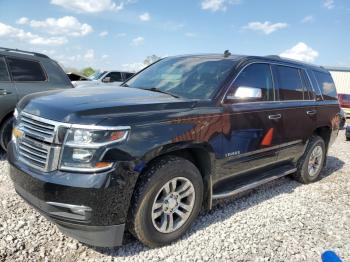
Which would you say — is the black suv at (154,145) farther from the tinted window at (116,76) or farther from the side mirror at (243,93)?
the tinted window at (116,76)

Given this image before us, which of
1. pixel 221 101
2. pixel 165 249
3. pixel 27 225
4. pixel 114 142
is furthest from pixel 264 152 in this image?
pixel 27 225

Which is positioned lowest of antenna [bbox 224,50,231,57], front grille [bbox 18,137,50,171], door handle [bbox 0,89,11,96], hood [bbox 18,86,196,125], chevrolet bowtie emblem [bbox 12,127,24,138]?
front grille [bbox 18,137,50,171]

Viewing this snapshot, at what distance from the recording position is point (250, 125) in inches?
151

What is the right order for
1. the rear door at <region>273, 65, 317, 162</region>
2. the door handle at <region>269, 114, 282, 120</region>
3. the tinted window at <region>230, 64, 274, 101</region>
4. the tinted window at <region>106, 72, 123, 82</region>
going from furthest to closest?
A: the tinted window at <region>106, 72, 123, 82</region> < the rear door at <region>273, 65, 317, 162</region> < the door handle at <region>269, 114, 282, 120</region> < the tinted window at <region>230, 64, 274, 101</region>

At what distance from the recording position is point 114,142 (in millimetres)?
2615

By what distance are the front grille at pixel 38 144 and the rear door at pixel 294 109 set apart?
298cm

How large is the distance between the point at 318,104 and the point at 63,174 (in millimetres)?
4298

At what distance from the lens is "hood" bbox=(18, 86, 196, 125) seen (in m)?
2.66

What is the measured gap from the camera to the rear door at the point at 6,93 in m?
5.52

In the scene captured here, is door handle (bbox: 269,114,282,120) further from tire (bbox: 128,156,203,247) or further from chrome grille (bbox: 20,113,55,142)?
chrome grille (bbox: 20,113,55,142)

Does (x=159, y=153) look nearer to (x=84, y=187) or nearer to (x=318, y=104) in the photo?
(x=84, y=187)

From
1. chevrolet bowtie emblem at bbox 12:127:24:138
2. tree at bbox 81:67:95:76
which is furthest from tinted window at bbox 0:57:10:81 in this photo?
tree at bbox 81:67:95:76

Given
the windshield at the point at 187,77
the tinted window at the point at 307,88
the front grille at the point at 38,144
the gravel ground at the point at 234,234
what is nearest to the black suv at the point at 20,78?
the gravel ground at the point at 234,234

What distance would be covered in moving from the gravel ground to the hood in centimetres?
123
